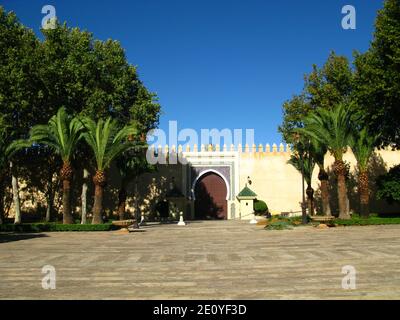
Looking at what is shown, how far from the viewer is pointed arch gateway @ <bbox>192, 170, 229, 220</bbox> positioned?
3884cm

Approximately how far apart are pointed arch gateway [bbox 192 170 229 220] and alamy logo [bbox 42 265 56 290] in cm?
2914

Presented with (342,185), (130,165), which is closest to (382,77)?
(342,185)

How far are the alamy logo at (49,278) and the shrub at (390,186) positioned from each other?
24105 millimetres

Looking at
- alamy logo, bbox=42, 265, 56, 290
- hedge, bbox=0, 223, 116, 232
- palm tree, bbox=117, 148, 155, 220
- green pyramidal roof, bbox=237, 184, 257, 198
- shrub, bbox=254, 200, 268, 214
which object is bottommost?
alamy logo, bbox=42, 265, 56, 290

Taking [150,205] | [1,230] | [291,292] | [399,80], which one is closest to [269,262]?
[291,292]

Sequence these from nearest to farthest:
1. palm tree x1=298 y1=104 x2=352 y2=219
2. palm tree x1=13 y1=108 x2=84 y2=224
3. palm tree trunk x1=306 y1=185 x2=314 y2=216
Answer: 1. palm tree x1=298 y1=104 x2=352 y2=219
2. palm tree x1=13 y1=108 x2=84 y2=224
3. palm tree trunk x1=306 y1=185 x2=314 y2=216

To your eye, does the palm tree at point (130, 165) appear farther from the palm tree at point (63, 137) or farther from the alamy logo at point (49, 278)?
the alamy logo at point (49, 278)

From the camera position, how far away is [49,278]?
324 inches

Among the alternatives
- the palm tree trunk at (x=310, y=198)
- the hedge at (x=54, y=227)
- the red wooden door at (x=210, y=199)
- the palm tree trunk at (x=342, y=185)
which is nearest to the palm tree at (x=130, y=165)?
the hedge at (x=54, y=227)

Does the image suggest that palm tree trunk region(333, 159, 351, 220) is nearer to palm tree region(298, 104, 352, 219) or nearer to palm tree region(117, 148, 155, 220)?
palm tree region(298, 104, 352, 219)

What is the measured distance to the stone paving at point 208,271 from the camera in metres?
6.73

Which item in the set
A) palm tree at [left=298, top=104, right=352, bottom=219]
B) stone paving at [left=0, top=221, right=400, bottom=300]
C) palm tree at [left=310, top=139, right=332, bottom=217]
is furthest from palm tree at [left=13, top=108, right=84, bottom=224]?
palm tree at [left=310, top=139, right=332, bottom=217]
